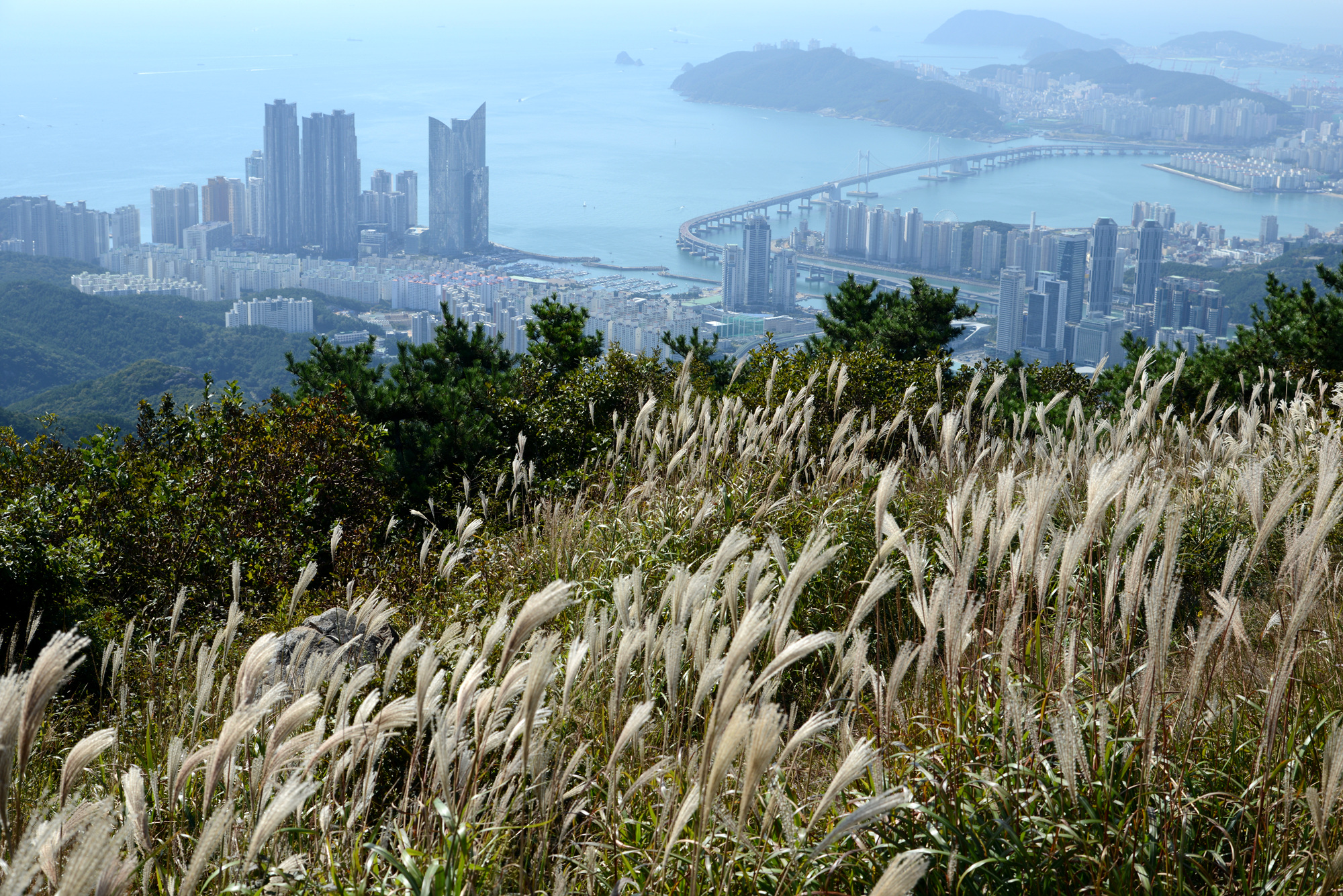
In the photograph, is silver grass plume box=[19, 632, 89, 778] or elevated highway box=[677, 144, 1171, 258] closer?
silver grass plume box=[19, 632, 89, 778]

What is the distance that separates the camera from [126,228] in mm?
87562

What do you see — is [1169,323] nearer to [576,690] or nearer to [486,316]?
[486,316]

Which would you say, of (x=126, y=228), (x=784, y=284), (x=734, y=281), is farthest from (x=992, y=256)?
(x=126, y=228)

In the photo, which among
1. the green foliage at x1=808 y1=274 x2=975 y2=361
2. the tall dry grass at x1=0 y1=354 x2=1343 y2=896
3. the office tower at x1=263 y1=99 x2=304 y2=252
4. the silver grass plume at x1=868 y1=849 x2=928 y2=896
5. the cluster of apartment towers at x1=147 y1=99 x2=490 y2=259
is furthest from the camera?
the office tower at x1=263 y1=99 x2=304 y2=252

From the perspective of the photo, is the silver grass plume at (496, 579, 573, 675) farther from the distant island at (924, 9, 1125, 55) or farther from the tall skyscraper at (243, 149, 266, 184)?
the distant island at (924, 9, 1125, 55)

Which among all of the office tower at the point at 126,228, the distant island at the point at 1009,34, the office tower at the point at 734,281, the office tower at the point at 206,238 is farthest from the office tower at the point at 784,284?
the distant island at the point at 1009,34

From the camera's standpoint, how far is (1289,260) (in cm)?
4709

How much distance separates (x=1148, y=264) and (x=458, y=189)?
60.2 meters

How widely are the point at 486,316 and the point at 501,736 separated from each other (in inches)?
2257

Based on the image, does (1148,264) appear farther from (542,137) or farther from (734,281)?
(542,137)

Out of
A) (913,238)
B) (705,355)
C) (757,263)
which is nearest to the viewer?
(705,355)

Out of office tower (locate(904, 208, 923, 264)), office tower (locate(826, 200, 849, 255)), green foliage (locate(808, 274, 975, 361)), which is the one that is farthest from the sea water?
green foliage (locate(808, 274, 975, 361))

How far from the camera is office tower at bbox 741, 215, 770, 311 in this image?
191 feet

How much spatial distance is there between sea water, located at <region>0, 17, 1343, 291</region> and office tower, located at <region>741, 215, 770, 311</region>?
12.2 m
